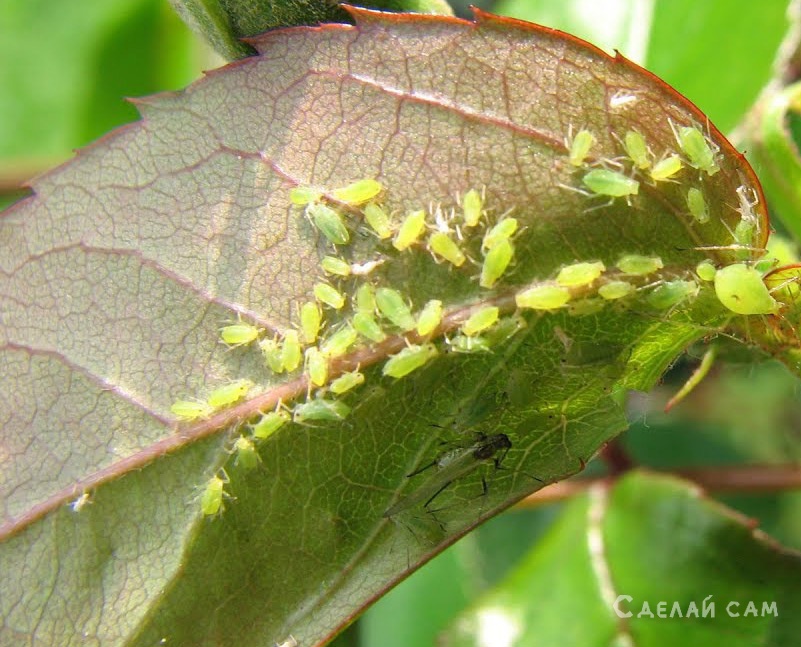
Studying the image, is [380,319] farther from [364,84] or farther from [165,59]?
[165,59]

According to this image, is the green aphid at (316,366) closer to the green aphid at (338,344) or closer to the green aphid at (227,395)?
the green aphid at (338,344)

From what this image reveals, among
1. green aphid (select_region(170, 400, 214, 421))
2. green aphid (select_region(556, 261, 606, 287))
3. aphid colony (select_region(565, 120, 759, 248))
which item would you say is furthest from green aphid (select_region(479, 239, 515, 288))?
green aphid (select_region(170, 400, 214, 421))

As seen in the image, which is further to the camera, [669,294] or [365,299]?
[365,299]

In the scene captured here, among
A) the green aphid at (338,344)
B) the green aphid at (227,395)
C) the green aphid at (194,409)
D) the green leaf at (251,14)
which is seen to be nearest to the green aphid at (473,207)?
the green aphid at (338,344)

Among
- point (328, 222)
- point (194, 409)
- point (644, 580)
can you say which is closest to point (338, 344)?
point (328, 222)

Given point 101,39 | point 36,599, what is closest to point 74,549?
point 36,599

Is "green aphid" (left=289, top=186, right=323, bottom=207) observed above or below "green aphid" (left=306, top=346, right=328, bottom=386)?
above

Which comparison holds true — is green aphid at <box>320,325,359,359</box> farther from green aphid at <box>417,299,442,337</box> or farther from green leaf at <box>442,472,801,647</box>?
green leaf at <box>442,472,801,647</box>

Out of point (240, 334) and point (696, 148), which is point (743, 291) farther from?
point (240, 334)
